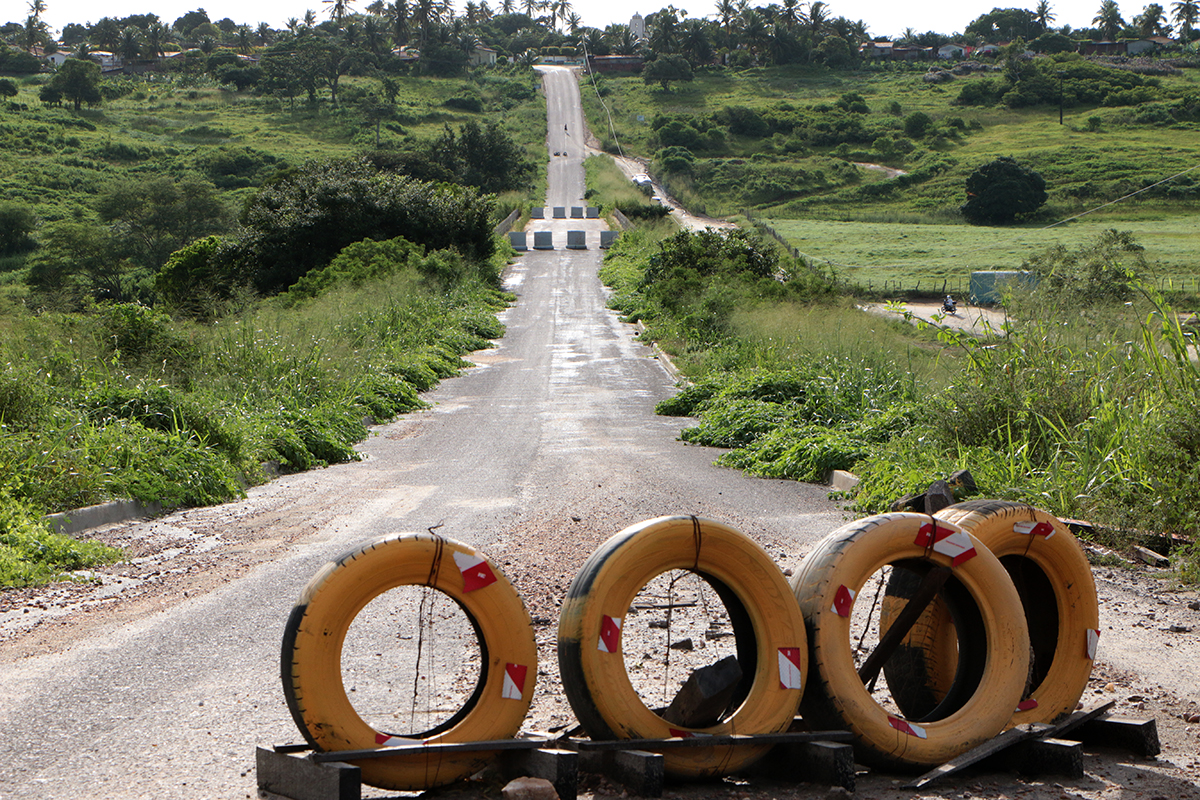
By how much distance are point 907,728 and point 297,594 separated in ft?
14.3

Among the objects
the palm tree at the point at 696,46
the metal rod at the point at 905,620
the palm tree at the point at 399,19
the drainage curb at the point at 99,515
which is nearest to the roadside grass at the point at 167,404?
the drainage curb at the point at 99,515

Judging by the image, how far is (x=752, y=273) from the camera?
3288 cm

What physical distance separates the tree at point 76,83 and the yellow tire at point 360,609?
126 metres

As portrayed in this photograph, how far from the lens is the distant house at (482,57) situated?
165125 mm

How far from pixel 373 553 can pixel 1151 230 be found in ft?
265

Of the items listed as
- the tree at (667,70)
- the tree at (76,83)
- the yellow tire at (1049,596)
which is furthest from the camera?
the tree at (667,70)

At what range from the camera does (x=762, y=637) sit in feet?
15.2

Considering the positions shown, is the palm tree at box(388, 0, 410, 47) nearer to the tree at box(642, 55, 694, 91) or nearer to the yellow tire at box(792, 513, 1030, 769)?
the tree at box(642, 55, 694, 91)

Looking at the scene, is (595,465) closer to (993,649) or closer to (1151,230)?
(993,649)

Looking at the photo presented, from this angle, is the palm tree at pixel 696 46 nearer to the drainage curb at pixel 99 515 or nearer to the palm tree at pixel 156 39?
the palm tree at pixel 156 39

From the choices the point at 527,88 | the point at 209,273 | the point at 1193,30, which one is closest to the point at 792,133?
the point at 527,88

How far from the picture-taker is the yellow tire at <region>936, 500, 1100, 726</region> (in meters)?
5.21

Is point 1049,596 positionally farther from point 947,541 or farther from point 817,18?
point 817,18

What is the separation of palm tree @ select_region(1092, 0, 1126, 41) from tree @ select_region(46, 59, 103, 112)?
6228 inches
